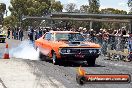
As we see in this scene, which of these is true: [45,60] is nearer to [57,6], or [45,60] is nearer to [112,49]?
[112,49]

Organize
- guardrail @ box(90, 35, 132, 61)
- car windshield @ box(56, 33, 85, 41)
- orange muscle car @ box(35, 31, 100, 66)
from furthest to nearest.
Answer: guardrail @ box(90, 35, 132, 61) → car windshield @ box(56, 33, 85, 41) → orange muscle car @ box(35, 31, 100, 66)

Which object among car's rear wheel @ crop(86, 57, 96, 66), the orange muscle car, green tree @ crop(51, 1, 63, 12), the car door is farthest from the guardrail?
green tree @ crop(51, 1, 63, 12)

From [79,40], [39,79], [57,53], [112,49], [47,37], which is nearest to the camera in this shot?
[39,79]

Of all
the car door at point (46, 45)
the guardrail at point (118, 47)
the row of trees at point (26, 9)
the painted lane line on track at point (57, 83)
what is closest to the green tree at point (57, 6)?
the row of trees at point (26, 9)

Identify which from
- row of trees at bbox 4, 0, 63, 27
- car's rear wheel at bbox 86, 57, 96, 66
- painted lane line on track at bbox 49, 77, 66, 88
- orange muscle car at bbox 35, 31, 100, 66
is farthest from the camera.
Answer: row of trees at bbox 4, 0, 63, 27

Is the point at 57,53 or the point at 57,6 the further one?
the point at 57,6

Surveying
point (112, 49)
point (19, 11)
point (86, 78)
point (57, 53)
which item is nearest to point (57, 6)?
point (19, 11)

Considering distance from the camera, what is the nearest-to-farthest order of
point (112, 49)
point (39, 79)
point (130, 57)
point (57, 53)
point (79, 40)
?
point (39, 79)
point (57, 53)
point (79, 40)
point (130, 57)
point (112, 49)

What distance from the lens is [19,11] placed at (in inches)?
3858

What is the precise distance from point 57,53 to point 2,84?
18.5ft

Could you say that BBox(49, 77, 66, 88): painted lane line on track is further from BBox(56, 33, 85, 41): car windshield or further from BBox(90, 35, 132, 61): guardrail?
BBox(90, 35, 132, 61): guardrail

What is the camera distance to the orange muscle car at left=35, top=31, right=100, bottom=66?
1498 centimetres

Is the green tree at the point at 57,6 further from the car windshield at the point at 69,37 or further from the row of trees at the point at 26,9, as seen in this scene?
the car windshield at the point at 69,37

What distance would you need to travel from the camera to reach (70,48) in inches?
588
